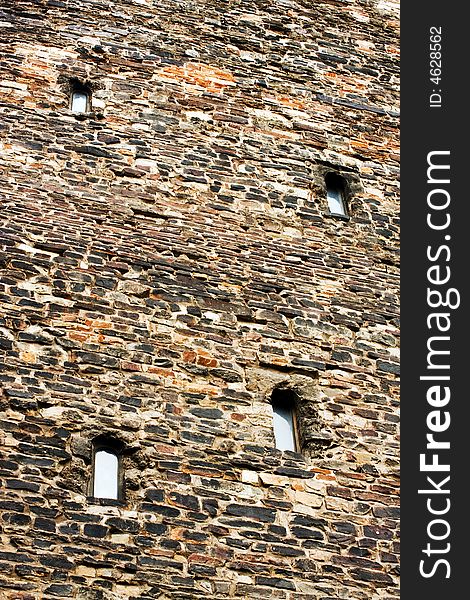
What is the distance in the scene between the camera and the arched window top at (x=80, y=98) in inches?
348

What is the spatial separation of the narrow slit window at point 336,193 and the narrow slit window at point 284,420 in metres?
2.02

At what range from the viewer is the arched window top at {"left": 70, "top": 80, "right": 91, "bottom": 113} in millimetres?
8836

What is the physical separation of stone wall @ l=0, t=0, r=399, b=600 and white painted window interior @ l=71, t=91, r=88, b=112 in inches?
4.1

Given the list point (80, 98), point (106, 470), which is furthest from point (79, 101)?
point (106, 470)

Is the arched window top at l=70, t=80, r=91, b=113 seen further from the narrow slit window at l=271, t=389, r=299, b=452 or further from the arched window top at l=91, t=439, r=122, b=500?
the arched window top at l=91, t=439, r=122, b=500

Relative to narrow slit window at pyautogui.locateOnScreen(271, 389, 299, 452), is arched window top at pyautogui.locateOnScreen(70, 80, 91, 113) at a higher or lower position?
higher

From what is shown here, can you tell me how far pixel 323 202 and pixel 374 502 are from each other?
Answer: 269 cm

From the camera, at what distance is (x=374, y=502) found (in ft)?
23.3

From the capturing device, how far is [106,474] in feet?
22.0

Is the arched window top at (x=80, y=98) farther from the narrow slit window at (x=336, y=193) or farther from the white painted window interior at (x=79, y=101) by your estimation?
the narrow slit window at (x=336, y=193)

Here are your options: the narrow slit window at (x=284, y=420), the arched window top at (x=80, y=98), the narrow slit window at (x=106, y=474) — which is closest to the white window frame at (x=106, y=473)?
the narrow slit window at (x=106, y=474)

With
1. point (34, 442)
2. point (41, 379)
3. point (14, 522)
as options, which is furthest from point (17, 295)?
point (14, 522)

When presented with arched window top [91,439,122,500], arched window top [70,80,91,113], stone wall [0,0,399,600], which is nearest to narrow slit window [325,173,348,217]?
stone wall [0,0,399,600]

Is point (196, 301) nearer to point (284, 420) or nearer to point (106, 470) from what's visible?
point (284, 420)
